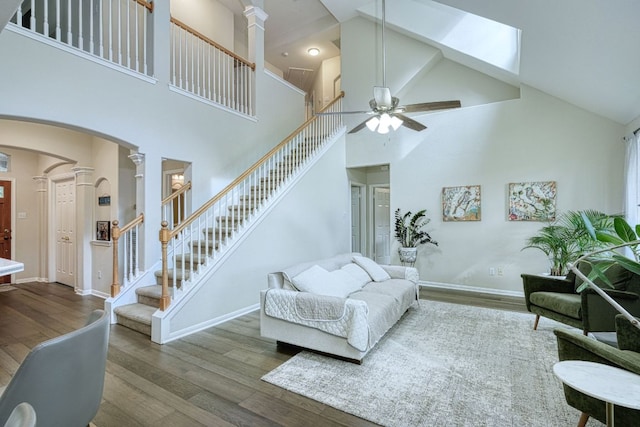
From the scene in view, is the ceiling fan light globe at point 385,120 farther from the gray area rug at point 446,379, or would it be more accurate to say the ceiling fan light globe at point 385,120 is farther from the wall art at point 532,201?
the wall art at point 532,201

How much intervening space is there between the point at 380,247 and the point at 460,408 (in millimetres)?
5843

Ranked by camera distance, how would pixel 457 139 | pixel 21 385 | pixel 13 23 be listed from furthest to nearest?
pixel 457 139 → pixel 13 23 → pixel 21 385

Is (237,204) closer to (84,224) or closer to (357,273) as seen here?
(357,273)

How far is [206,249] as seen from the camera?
3.65m

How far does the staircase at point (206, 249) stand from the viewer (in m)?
3.51

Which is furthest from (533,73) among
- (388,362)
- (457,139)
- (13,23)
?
(13,23)

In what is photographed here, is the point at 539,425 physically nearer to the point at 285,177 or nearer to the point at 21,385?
the point at 21,385

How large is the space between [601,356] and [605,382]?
0.37 meters

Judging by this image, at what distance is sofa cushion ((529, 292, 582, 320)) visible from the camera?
2.97 meters

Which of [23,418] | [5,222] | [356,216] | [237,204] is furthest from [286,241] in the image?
[5,222]

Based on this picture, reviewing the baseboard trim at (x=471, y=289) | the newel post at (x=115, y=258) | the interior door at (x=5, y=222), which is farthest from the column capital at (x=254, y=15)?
the baseboard trim at (x=471, y=289)

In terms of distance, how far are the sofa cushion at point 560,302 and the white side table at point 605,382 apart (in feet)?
5.82

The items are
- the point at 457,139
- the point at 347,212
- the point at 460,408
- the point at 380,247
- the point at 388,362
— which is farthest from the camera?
the point at 380,247

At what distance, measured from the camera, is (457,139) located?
5543 mm
